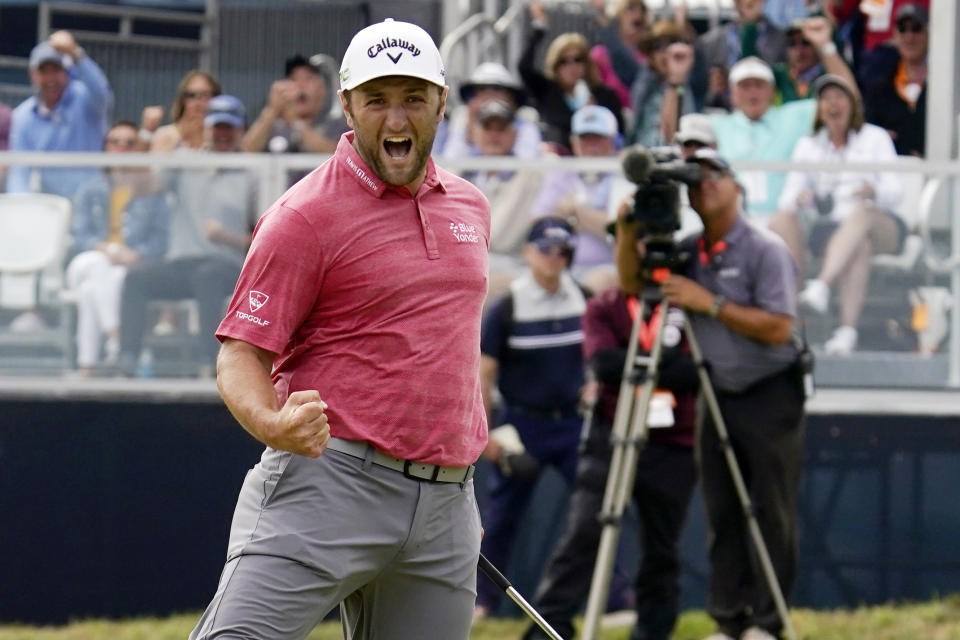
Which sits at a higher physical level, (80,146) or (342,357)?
(80,146)

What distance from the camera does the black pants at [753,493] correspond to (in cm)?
684

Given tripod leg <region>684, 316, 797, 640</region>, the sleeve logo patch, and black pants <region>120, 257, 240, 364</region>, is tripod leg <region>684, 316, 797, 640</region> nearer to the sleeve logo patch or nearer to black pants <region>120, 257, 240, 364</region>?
black pants <region>120, 257, 240, 364</region>

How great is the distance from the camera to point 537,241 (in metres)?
7.79

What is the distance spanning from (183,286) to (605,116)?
101 inches

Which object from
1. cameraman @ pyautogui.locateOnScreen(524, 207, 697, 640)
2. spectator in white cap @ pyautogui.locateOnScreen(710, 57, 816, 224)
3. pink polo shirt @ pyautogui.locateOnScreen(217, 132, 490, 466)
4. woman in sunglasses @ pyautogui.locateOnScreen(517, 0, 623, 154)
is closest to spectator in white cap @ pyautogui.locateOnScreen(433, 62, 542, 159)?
woman in sunglasses @ pyautogui.locateOnScreen(517, 0, 623, 154)

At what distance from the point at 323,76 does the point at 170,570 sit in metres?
3.40

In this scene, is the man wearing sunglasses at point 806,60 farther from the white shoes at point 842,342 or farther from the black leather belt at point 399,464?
the black leather belt at point 399,464

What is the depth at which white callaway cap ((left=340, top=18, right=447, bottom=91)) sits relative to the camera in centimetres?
360

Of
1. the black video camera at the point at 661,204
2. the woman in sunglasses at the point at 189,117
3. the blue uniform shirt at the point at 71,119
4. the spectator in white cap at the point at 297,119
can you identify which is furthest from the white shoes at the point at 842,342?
the blue uniform shirt at the point at 71,119

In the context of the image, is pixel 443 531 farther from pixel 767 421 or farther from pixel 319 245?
pixel 767 421

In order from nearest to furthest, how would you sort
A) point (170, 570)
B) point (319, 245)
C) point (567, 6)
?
1. point (319, 245)
2. point (170, 570)
3. point (567, 6)

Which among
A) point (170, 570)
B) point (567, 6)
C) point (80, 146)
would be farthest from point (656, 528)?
point (567, 6)

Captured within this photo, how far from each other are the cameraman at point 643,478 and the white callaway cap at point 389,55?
3496 mm

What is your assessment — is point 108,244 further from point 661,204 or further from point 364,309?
point 364,309
